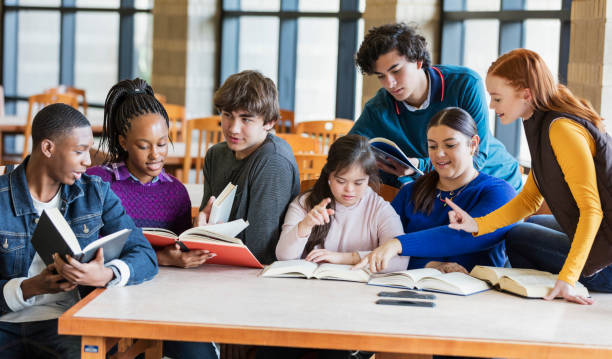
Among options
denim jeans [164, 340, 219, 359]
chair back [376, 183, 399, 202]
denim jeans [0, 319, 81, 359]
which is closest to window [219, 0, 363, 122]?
chair back [376, 183, 399, 202]

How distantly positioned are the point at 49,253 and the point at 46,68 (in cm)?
727

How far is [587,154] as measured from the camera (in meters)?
1.84

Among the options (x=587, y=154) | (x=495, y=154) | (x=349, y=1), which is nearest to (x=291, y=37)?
(x=349, y=1)

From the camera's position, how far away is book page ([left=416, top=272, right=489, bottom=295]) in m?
1.93

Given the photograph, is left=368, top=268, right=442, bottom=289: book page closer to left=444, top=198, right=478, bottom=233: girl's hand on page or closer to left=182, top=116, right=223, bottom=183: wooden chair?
left=444, top=198, right=478, bottom=233: girl's hand on page

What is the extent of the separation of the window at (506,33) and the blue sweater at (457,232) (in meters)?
2.40

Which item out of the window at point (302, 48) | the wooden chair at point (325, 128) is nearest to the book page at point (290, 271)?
the wooden chair at point (325, 128)

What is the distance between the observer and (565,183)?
6.26 feet

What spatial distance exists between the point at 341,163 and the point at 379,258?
35 cm

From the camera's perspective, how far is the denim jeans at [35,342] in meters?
1.93

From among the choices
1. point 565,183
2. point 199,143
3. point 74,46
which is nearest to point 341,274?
point 565,183

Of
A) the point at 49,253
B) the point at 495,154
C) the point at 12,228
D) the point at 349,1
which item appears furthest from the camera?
the point at 349,1

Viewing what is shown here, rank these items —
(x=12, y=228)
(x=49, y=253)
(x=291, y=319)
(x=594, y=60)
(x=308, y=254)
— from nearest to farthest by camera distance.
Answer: (x=291, y=319) → (x=49, y=253) → (x=12, y=228) → (x=308, y=254) → (x=594, y=60)

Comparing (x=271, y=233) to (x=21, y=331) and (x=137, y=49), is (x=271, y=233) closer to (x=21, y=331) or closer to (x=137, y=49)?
(x=21, y=331)
